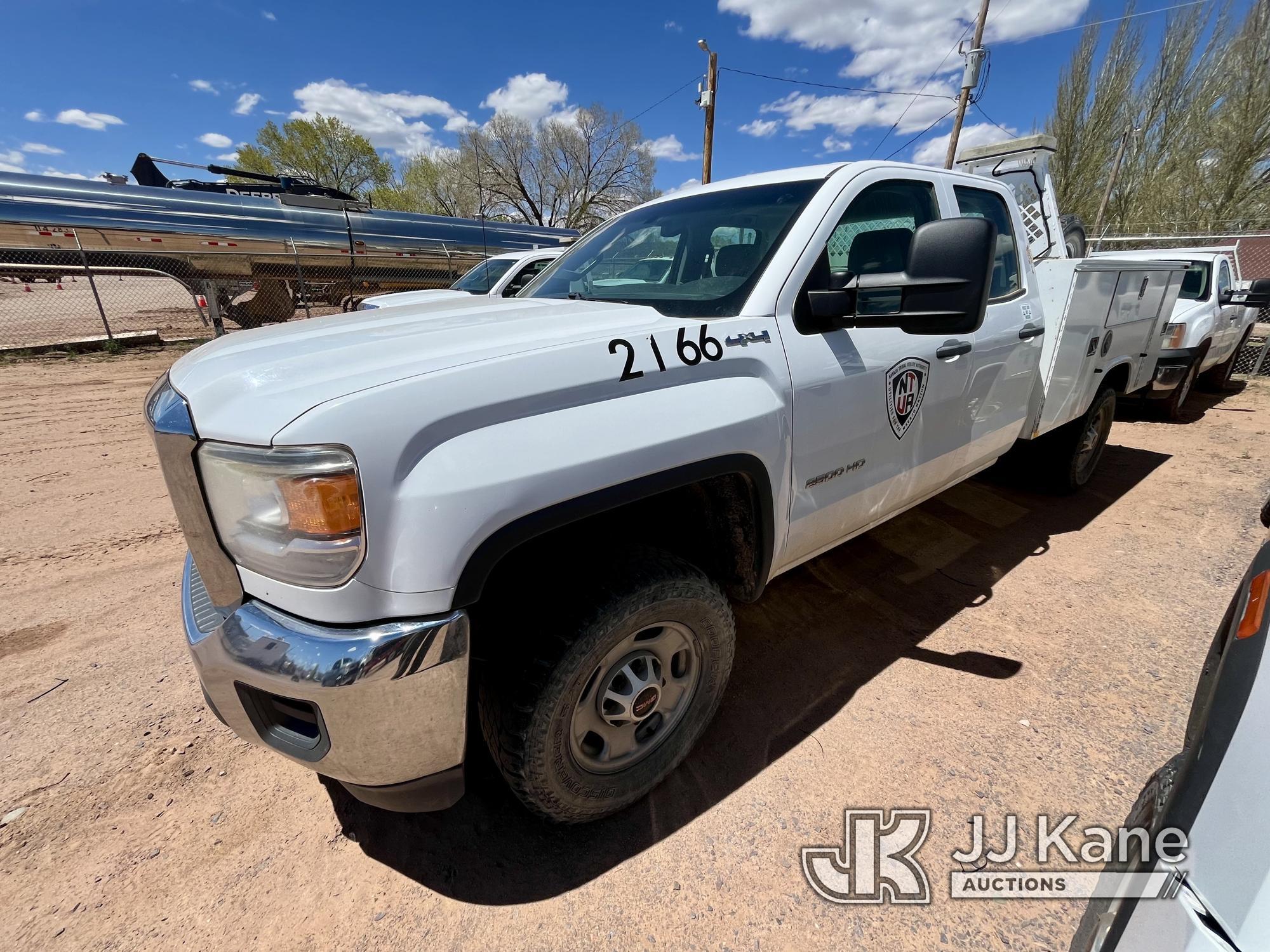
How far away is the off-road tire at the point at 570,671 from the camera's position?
154cm

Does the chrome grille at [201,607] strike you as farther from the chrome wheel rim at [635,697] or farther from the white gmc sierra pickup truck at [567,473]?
the chrome wheel rim at [635,697]

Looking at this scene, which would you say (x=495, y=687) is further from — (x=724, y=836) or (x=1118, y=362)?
(x=1118, y=362)

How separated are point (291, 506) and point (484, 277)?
799 centimetres

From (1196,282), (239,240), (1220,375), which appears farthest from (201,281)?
(1220,375)

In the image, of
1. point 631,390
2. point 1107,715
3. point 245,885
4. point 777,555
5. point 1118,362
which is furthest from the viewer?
point 1118,362

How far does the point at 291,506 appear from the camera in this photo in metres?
1.24

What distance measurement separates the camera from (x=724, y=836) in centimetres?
184

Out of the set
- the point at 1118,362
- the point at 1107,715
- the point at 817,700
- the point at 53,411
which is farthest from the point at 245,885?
the point at 53,411

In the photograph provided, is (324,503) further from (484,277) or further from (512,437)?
(484,277)

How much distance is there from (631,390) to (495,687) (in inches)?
34.9

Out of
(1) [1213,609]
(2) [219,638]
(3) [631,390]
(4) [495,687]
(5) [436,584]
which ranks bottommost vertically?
(1) [1213,609]

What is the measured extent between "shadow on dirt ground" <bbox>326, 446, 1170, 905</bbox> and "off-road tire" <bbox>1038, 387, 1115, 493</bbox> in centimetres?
18

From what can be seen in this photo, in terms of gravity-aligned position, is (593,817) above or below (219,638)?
below

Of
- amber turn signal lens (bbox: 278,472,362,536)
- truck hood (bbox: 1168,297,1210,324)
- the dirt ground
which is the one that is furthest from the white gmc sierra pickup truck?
truck hood (bbox: 1168,297,1210,324)
